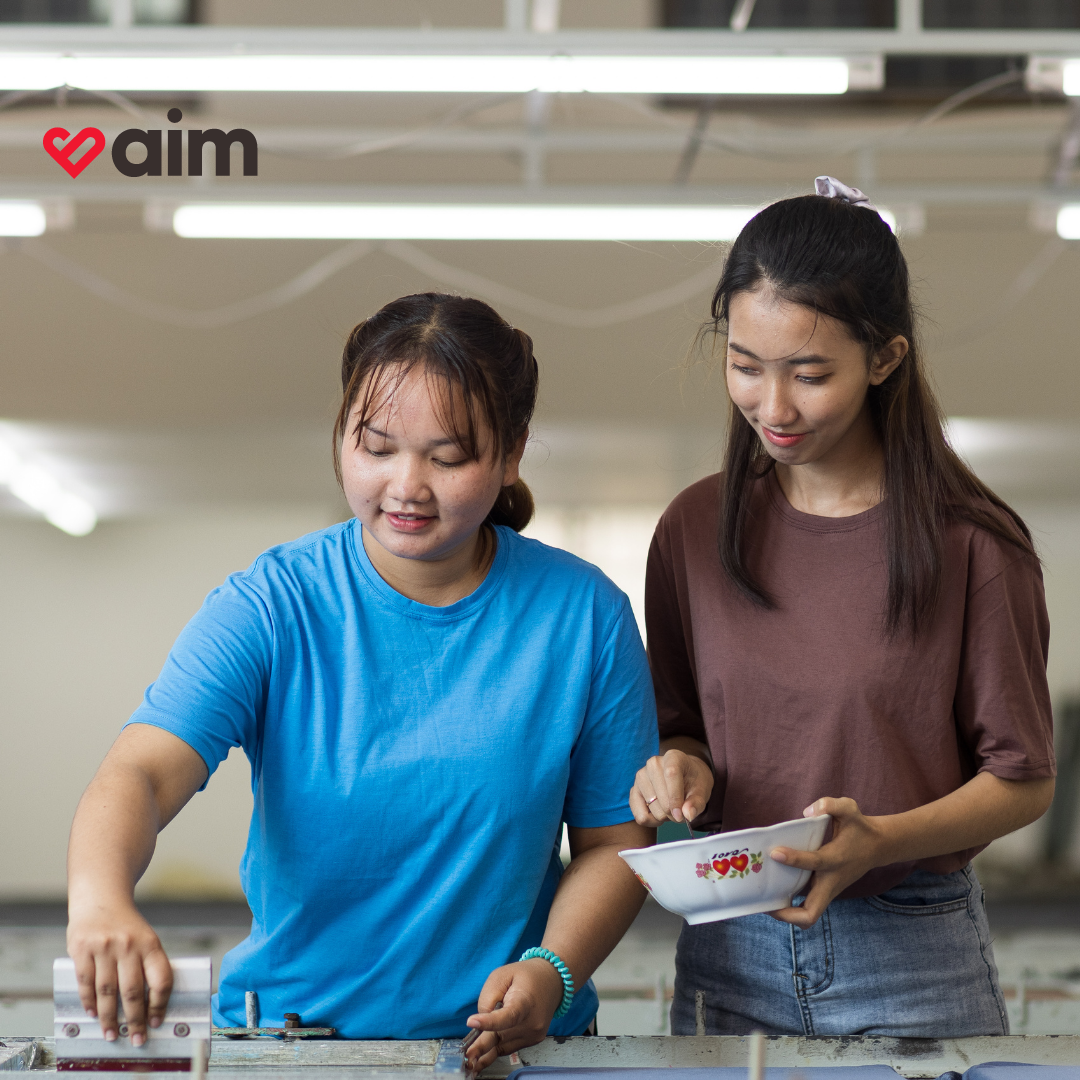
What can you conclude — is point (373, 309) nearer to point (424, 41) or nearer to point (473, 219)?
point (473, 219)

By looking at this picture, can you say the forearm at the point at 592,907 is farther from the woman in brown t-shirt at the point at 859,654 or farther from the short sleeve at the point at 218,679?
the short sleeve at the point at 218,679

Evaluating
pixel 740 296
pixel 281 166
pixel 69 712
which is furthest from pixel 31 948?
pixel 740 296

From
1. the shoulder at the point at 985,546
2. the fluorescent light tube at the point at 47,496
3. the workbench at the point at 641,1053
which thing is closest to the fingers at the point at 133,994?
the workbench at the point at 641,1053

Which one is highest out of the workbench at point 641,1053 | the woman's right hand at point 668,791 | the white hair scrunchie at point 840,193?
the white hair scrunchie at point 840,193

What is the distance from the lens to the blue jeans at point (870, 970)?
112 centimetres

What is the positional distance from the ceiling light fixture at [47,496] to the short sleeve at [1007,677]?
3.17 metres

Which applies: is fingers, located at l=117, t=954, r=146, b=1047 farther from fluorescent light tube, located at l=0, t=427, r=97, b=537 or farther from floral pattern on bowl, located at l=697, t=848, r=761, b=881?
fluorescent light tube, located at l=0, t=427, r=97, b=537

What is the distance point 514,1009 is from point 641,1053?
0.42ft

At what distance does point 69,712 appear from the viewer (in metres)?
3.63

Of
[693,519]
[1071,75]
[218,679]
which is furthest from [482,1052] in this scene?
[1071,75]

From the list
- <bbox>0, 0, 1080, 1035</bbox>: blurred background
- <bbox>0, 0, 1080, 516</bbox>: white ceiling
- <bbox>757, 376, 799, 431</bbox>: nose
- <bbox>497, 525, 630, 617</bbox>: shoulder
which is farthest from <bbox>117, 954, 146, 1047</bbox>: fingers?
<bbox>0, 0, 1080, 516</bbox>: white ceiling

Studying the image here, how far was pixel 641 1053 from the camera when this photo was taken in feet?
3.20

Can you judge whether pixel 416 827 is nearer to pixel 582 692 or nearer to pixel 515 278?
pixel 582 692

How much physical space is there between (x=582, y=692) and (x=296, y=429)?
2924 mm
